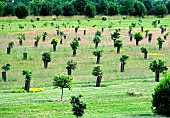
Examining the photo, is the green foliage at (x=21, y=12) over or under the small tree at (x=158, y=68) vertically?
over

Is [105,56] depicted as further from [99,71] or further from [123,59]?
[99,71]

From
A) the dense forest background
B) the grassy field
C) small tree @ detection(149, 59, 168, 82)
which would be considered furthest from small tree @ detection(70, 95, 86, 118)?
the dense forest background

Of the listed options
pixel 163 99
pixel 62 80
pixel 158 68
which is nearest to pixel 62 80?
pixel 62 80

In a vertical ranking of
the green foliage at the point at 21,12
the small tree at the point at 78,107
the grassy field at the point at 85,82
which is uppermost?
the green foliage at the point at 21,12

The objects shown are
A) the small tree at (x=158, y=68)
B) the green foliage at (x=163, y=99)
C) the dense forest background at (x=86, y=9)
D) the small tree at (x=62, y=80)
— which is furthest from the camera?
the dense forest background at (x=86, y=9)

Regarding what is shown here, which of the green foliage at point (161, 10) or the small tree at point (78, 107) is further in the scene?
the green foliage at point (161, 10)

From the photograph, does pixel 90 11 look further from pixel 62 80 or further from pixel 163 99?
pixel 163 99

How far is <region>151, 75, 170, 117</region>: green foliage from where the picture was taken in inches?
1271

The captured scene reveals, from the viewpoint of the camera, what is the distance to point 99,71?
4766 centimetres

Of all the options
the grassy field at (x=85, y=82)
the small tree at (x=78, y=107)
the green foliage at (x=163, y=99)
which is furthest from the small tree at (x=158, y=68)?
the small tree at (x=78, y=107)

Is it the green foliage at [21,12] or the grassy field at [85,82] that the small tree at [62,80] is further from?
the green foliage at [21,12]

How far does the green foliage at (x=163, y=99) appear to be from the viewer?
3228 centimetres

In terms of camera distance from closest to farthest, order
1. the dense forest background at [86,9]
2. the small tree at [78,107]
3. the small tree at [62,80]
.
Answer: the small tree at [78,107]
the small tree at [62,80]
the dense forest background at [86,9]

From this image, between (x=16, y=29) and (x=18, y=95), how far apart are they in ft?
217
